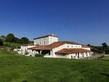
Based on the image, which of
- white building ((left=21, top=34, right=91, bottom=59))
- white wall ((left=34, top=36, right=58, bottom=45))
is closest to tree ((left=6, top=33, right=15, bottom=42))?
white wall ((left=34, top=36, right=58, bottom=45))

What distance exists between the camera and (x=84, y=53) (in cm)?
5525

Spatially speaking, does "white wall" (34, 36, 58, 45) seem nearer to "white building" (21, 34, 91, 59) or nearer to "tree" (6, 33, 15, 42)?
"white building" (21, 34, 91, 59)

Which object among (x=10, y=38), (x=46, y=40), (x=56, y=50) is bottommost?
(x=56, y=50)

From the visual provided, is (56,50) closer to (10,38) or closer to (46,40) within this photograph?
(46,40)

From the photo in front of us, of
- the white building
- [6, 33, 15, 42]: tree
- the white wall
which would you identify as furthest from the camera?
[6, 33, 15, 42]: tree

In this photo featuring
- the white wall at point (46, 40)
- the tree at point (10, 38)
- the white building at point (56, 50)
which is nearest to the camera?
the white building at point (56, 50)

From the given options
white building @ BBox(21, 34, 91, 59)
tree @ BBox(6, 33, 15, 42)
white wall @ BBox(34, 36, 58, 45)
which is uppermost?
tree @ BBox(6, 33, 15, 42)

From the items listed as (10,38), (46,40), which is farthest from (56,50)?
(10,38)

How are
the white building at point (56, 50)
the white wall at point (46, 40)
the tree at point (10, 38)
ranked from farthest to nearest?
1. the tree at point (10, 38)
2. the white wall at point (46, 40)
3. the white building at point (56, 50)

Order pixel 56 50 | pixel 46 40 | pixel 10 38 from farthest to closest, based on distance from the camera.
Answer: pixel 10 38
pixel 46 40
pixel 56 50

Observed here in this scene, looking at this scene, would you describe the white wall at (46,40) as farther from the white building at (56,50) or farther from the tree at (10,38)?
the tree at (10,38)

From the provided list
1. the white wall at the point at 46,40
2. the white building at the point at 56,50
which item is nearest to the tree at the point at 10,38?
the white wall at the point at 46,40

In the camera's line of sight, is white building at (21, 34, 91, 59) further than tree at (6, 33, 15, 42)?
No

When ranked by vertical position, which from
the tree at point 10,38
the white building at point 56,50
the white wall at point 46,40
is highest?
the tree at point 10,38
